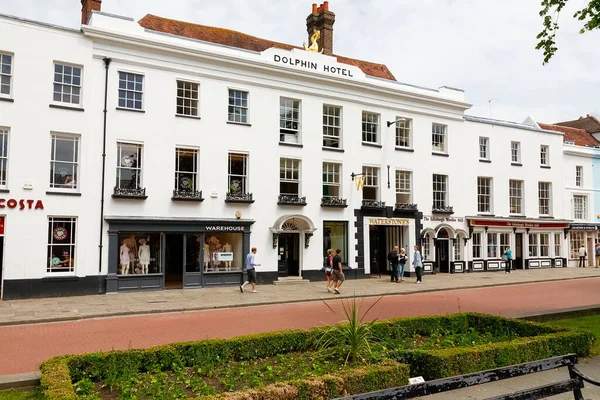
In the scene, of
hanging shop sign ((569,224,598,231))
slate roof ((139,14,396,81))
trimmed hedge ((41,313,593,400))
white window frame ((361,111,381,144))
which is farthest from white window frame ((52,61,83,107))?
hanging shop sign ((569,224,598,231))

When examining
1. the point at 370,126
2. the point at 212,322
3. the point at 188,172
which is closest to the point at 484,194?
the point at 370,126

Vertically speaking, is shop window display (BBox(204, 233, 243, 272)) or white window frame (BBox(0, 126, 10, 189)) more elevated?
white window frame (BBox(0, 126, 10, 189))

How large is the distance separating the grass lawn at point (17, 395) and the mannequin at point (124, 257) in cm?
1298

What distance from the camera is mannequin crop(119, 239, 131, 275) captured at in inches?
752

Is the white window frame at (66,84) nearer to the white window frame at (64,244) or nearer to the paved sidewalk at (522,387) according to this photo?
the white window frame at (64,244)

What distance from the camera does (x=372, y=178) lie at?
84.1ft

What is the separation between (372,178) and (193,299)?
1243 centimetres

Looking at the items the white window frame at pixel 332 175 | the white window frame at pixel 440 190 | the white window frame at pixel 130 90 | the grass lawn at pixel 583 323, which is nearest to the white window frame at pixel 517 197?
the white window frame at pixel 440 190

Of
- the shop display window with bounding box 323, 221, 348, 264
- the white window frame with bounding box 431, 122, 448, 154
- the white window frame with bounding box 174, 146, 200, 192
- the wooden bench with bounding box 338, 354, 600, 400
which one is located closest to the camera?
the wooden bench with bounding box 338, 354, 600, 400

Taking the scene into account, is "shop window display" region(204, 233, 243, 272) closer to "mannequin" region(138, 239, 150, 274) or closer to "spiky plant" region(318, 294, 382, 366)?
"mannequin" region(138, 239, 150, 274)

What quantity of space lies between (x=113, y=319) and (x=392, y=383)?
9.71m

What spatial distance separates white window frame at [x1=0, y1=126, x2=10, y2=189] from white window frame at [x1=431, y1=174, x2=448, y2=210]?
21.1 metres

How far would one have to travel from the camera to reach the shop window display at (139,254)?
62.9ft

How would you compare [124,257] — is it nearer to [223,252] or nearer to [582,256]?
[223,252]
